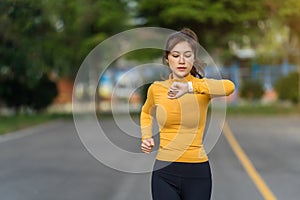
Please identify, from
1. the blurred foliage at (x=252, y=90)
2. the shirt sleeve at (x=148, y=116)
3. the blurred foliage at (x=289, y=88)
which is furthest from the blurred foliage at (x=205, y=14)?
the blurred foliage at (x=252, y=90)

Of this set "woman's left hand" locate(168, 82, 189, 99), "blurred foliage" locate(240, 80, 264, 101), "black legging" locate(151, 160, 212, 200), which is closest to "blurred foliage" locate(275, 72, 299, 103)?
"blurred foliage" locate(240, 80, 264, 101)

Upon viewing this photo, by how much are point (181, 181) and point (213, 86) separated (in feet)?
2.19

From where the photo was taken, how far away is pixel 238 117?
30.0 metres

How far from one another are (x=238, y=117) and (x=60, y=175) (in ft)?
67.4

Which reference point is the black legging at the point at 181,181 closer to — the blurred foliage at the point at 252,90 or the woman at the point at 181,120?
the woman at the point at 181,120

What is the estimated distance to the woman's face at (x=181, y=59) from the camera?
355 cm

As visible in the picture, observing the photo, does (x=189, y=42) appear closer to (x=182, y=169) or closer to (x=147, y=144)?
(x=147, y=144)

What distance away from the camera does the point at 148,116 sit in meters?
3.81

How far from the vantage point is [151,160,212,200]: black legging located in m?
3.70

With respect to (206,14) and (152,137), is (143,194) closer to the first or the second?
(152,137)

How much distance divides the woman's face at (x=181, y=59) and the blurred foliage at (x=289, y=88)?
33.5m

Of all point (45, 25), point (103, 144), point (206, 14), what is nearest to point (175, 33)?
point (103, 144)

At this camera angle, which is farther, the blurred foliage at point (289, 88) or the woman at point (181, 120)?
the blurred foliage at point (289, 88)

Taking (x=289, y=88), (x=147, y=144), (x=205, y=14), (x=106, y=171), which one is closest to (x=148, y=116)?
(x=147, y=144)
